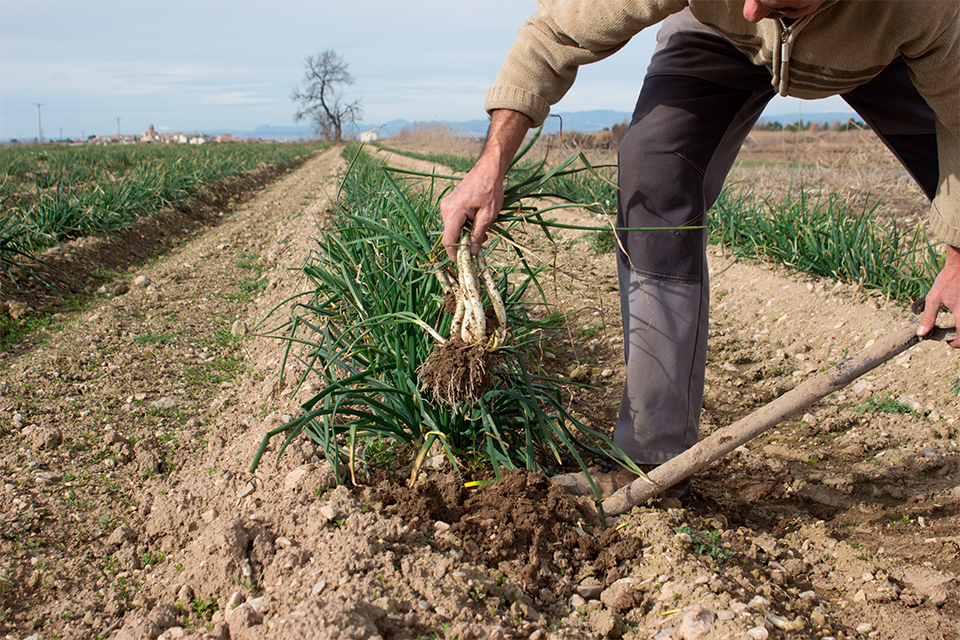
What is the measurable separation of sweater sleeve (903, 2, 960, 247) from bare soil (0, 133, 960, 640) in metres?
0.85

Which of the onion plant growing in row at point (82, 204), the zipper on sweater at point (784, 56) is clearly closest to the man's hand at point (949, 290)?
the zipper on sweater at point (784, 56)

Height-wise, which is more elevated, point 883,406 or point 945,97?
point 945,97

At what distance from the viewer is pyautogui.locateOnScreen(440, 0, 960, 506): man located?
4.43 feet

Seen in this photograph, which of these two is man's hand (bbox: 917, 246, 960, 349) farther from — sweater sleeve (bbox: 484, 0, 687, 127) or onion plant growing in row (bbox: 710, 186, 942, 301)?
onion plant growing in row (bbox: 710, 186, 942, 301)

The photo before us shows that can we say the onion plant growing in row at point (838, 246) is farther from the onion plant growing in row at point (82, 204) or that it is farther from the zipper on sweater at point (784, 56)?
the onion plant growing in row at point (82, 204)

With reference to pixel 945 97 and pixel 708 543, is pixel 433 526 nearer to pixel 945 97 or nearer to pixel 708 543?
pixel 708 543

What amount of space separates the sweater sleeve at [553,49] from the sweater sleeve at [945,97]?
1.71 ft

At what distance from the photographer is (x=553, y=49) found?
1492mm

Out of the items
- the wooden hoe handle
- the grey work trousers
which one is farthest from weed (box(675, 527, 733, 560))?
the grey work trousers

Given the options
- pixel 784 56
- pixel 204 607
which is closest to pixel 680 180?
pixel 784 56

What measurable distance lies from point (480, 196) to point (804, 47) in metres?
Result: 0.79

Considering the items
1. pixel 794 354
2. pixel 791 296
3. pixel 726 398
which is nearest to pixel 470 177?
pixel 726 398

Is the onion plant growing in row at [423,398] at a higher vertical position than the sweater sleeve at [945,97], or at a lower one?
lower

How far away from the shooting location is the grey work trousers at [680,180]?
164cm
